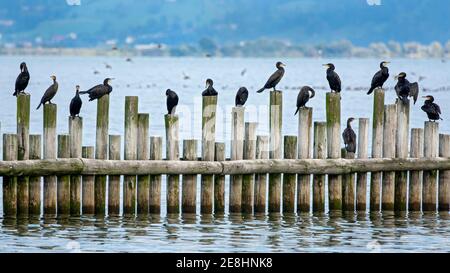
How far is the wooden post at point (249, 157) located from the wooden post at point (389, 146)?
7.92ft

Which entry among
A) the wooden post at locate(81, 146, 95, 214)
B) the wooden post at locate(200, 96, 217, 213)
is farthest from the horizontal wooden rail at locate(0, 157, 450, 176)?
the wooden post at locate(200, 96, 217, 213)

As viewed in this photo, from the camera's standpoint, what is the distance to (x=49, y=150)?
22547 millimetres

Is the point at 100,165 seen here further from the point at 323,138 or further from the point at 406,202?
the point at 406,202

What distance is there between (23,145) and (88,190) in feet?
4.25

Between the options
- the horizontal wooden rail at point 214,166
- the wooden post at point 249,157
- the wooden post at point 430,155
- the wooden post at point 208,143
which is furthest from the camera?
the wooden post at point 430,155

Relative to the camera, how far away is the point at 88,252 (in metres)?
21.3

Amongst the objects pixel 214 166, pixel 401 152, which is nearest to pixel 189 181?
pixel 214 166

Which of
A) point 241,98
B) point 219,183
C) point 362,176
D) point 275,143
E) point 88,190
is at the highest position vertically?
point 241,98

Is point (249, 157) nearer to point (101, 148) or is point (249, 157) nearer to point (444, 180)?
point (101, 148)

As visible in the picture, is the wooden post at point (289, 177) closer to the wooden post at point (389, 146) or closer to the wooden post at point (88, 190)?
the wooden post at point (389, 146)

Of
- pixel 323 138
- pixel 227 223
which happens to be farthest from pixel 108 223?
pixel 323 138

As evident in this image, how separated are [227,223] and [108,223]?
201 centimetres

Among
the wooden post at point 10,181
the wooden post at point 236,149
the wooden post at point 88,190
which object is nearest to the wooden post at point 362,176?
the wooden post at point 236,149

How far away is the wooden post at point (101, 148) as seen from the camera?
22.8 meters
